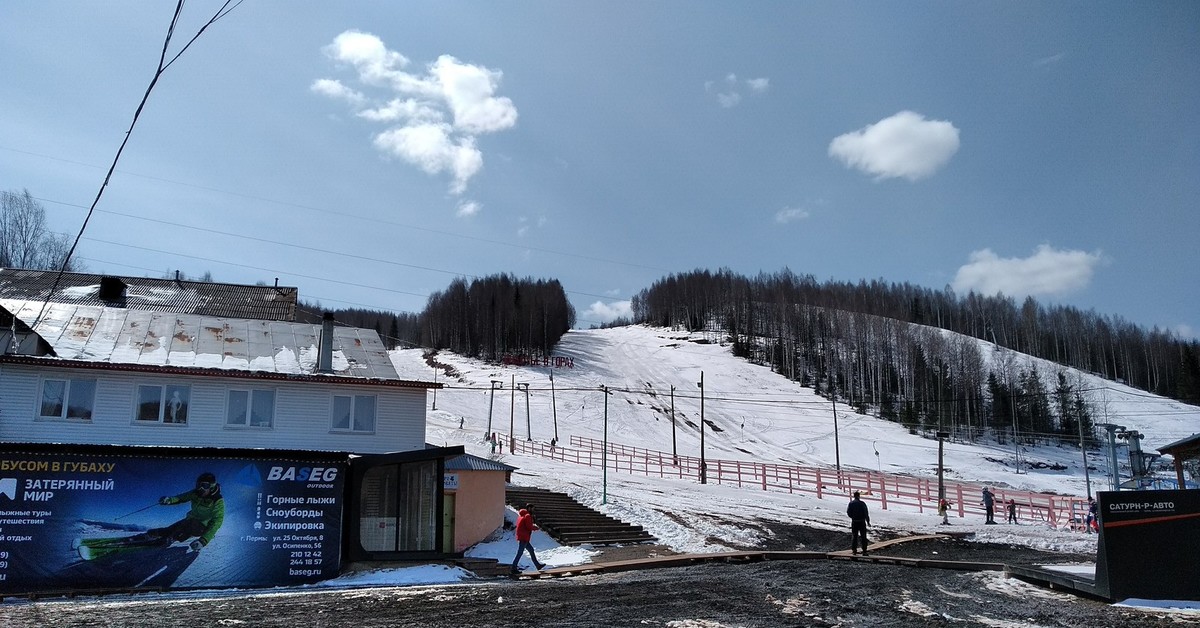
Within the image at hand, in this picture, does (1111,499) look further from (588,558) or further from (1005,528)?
(1005,528)

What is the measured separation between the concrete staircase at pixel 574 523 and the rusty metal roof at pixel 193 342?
7.59 meters

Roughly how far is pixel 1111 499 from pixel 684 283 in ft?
535

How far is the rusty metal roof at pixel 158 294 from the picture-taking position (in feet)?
109

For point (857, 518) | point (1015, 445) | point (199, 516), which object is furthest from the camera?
point (1015, 445)

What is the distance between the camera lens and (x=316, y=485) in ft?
63.4

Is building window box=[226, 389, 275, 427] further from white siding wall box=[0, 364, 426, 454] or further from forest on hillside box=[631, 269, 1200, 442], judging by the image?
forest on hillside box=[631, 269, 1200, 442]

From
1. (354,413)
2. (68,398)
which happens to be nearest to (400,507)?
(354,413)

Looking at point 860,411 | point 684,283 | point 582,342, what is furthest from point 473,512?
point 684,283

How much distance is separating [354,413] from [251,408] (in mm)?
2892

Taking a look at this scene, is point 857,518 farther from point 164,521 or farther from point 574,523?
point 164,521

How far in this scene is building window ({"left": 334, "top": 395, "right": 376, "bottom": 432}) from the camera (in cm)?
2333

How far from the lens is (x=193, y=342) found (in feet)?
80.0

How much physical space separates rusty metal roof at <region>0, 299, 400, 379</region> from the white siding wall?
0.53 m

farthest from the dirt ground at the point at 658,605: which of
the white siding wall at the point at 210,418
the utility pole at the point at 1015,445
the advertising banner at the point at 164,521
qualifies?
the utility pole at the point at 1015,445
